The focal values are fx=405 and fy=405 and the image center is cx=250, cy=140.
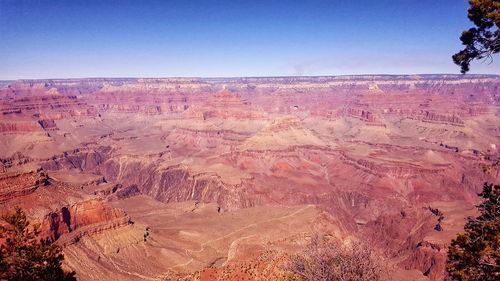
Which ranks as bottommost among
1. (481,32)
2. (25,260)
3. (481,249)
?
(25,260)

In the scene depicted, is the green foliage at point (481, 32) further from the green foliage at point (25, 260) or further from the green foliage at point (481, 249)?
the green foliage at point (25, 260)

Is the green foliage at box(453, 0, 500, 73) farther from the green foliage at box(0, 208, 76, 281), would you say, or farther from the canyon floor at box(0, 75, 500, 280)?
the green foliage at box(0, 208, 76, 281)

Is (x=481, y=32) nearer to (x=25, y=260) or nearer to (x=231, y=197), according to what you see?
(x=25, y=260)

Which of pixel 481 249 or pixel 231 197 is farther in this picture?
pixel 231 197

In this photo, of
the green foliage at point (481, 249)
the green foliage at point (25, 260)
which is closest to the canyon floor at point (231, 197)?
the green foliage at point (481, 249)

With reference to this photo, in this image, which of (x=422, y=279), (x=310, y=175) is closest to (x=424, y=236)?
(x=422, y=279)

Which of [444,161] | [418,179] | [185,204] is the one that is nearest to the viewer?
[185,204]

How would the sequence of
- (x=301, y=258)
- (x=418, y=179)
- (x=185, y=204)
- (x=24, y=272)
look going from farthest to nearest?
(x=418, y=179)
(x=185, y=204)
(x=301, y=258)
(x=24, y=272)

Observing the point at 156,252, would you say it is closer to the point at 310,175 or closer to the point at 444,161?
the point at 310,175

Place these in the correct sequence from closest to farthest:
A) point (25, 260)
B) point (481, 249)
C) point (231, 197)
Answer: point (481, 249) < point (25, 260) < point (231, 197)

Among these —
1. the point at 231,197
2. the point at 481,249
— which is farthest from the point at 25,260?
the point at 231,197
